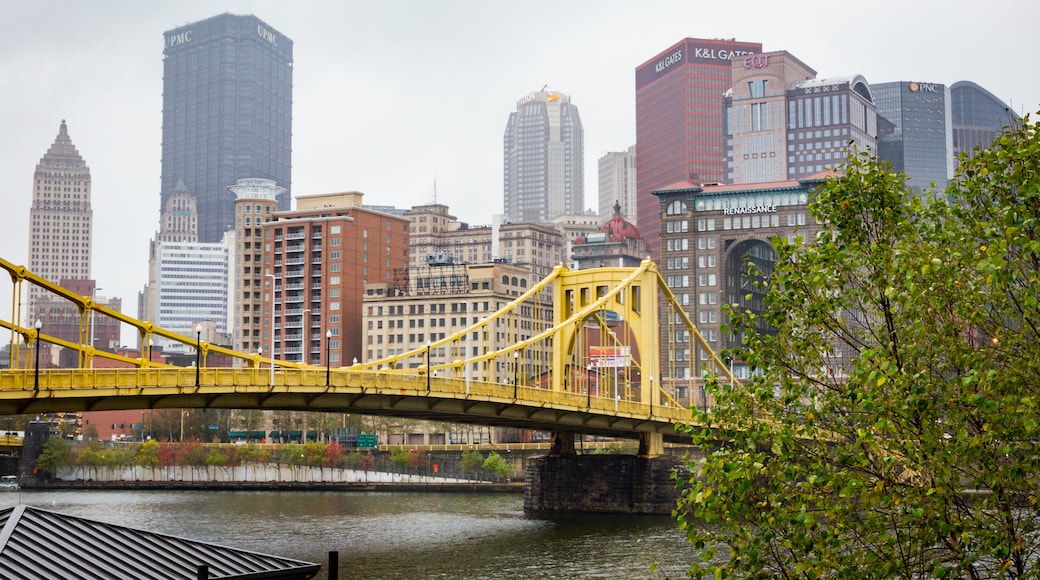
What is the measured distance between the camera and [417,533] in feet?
266

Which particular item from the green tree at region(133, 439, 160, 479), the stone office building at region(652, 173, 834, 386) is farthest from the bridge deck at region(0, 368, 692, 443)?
the stone office building at region(652, 173, 834, 386)

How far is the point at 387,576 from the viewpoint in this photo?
58719 millimetres

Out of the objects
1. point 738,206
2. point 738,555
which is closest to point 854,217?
point 738,555

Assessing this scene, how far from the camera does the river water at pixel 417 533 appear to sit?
2456 inches

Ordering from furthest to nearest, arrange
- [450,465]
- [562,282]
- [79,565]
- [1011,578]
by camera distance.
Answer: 1. [450,465]
2. [562,282]
3. [79,565]
4. [1011,578]

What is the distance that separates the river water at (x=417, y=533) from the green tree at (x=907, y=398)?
24537mm

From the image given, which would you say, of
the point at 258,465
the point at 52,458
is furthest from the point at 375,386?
the point at 52,458

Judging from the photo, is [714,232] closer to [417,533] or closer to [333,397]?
[417,533]

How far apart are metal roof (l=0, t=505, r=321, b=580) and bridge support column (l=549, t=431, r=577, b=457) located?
6586cm

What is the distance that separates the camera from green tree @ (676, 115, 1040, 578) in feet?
69.1

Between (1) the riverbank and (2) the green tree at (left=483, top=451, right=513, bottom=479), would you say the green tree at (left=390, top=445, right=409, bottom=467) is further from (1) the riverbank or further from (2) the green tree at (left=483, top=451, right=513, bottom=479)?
(2) the green tree at (left=483, top=451, right=513, bottom=479)

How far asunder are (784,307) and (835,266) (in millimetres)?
1200

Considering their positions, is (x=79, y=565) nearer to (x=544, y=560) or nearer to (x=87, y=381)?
(x=87, y=381)

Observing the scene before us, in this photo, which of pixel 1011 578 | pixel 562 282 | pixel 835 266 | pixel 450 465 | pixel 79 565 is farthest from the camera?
pixel 450 465
